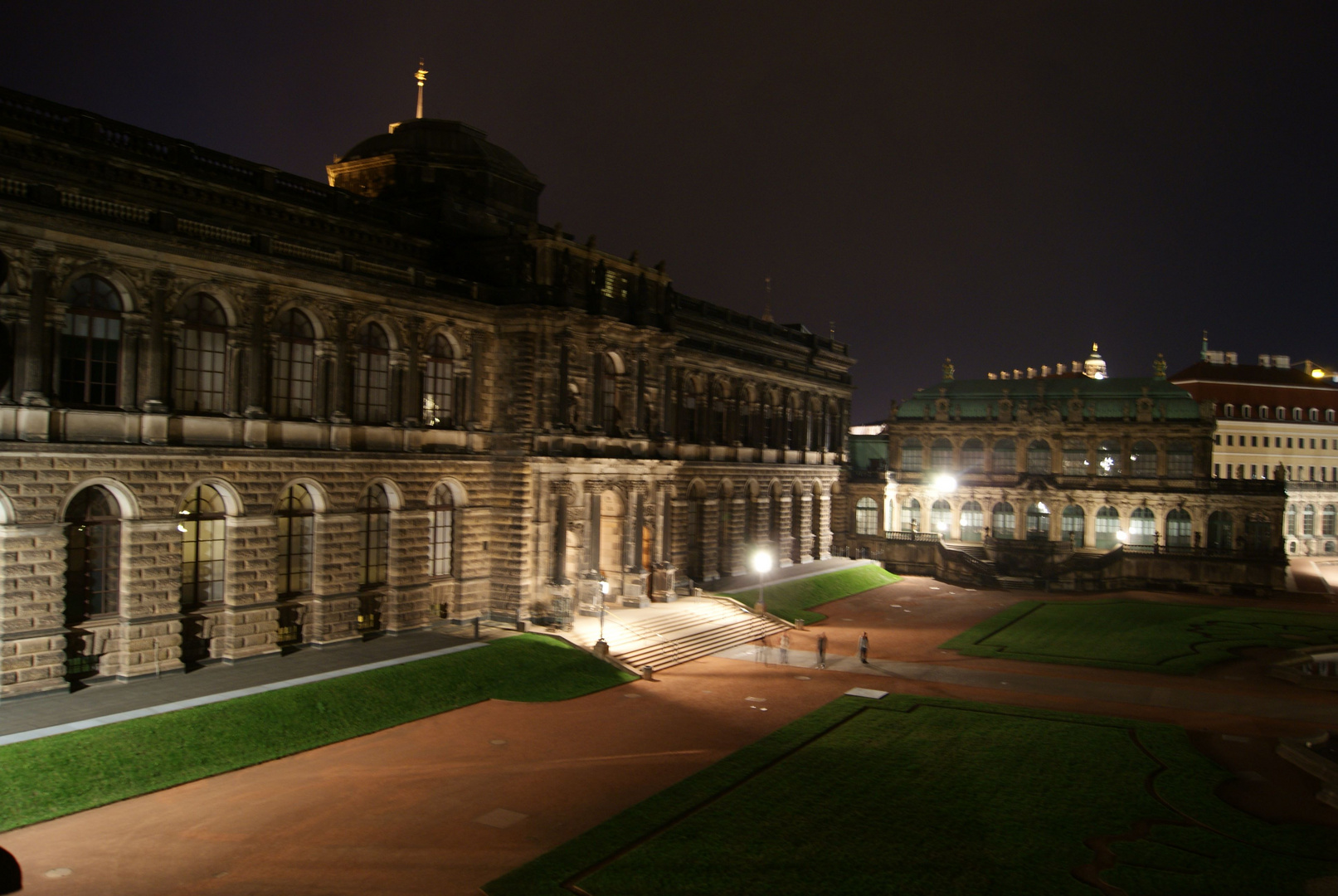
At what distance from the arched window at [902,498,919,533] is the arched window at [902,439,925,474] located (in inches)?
111

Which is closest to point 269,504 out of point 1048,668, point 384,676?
point 384,676

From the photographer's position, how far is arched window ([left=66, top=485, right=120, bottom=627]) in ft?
90.2

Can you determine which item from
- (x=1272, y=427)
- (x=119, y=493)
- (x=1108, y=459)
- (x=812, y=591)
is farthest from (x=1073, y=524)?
(x=119, y=493)

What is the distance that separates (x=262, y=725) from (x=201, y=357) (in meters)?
12.5

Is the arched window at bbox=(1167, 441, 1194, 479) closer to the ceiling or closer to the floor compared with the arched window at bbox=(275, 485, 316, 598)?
closer to the ceiling

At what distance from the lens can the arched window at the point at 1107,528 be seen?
77.4 m

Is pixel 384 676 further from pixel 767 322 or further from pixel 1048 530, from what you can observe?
pixel 1048 530

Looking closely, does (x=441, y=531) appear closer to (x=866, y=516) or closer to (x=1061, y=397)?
(x=866, y=516)

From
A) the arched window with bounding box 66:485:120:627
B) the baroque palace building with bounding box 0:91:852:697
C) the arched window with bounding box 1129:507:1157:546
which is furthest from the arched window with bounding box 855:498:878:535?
the arched window with bounding box 66:485:120:627

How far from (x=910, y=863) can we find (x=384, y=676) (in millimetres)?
18555

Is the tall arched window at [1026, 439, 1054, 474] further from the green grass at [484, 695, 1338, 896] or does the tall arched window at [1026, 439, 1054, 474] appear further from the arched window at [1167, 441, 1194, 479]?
the green grass at [484, 695, 1338, 896]

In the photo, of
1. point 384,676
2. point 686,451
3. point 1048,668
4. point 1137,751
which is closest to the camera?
point 1137,751

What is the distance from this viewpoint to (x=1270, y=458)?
319 ft

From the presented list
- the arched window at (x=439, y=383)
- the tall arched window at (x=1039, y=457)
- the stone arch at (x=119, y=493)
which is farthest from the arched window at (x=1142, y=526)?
the stone arch at (x=119, y=493)
